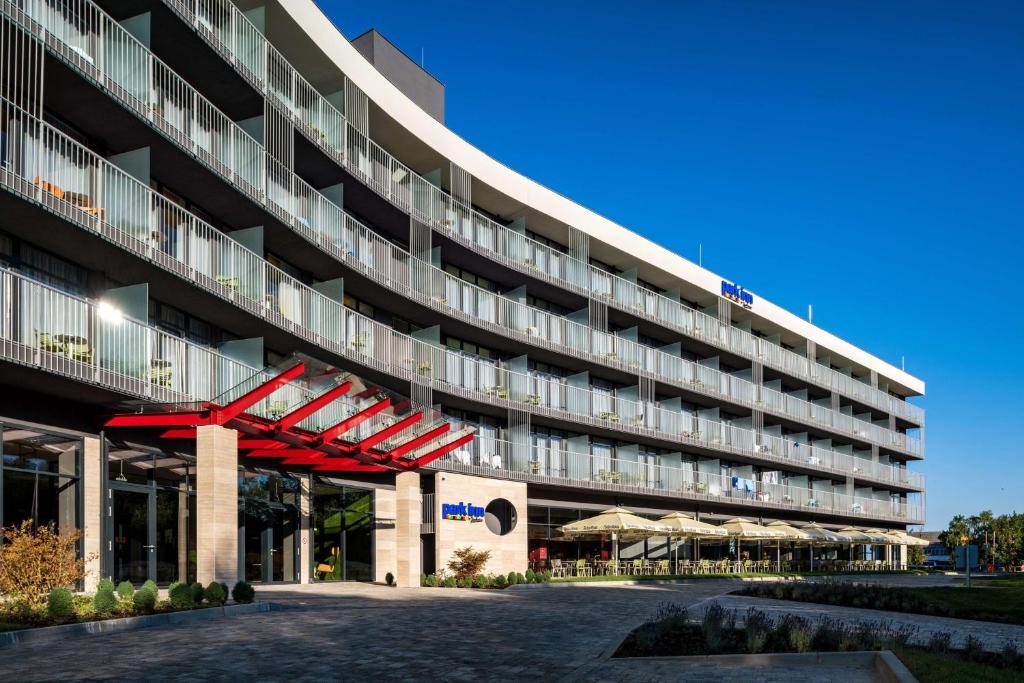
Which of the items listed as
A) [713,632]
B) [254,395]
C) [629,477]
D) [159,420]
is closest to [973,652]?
[713,632]

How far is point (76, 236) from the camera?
20.7 m

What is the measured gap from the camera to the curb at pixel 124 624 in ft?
49.1

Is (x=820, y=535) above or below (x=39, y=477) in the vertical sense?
below

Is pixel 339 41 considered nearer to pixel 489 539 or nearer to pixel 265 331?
pixel 265 331

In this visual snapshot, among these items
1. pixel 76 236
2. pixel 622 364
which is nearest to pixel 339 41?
pixel 76 236

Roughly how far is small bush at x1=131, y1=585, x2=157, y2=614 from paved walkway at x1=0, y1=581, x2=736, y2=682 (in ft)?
3.39

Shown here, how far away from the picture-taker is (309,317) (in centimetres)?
3064

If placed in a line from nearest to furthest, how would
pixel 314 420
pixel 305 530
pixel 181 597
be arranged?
pixel 181 597 < pixel 314 420 < pixel 305 530

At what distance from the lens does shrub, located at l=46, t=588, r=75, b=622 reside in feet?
54.3

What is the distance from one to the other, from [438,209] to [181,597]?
20.9 m

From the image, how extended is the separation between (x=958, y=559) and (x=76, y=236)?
110ft

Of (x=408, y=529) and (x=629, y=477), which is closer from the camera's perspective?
(x=408, y=529)

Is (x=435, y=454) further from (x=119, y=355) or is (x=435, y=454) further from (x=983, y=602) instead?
(x=983, y=602)

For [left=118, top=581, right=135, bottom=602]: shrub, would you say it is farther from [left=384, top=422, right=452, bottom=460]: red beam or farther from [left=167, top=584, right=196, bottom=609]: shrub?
[left=384, top=422, right=452, bottom=460]: red beam
